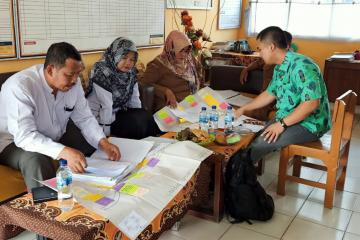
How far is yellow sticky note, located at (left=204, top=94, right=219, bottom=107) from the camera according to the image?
2924mm

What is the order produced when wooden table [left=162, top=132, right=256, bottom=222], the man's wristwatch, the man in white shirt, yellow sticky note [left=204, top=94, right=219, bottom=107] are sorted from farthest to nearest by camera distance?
yellow sticky note [left=204, top=94, right=219, bottom=107] → the man's wristwatch → wooden table [left=162, top=132, right=256, bottom=222] → the man in white shirt

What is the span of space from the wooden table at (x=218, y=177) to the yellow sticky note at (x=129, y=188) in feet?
2.24

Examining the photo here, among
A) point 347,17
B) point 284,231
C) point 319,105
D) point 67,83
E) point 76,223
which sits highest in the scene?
point 347,17

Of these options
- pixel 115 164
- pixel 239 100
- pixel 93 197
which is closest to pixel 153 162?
pixel 115 164

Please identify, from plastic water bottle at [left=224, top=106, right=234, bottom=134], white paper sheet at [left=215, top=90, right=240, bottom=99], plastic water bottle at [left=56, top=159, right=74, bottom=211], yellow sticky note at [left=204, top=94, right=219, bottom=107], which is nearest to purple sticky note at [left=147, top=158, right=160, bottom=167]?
plastic water bottle at [left=56, top=159, right=74, bottom=211]

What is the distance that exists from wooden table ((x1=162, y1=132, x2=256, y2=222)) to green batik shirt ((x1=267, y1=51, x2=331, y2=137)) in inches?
14.9

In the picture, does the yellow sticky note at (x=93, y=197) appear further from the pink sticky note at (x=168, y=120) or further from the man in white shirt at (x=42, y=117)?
the pink sticky note at (x=168, y=120)

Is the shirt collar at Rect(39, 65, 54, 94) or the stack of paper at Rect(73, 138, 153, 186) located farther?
the shirt collar at Rect(39, 65, 54, 94)

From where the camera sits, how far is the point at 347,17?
202 inches

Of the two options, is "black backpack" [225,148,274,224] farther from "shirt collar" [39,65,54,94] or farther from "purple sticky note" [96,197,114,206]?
"shirt collar" [39,65,54,94]

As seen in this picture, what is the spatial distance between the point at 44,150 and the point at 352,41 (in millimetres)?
4623

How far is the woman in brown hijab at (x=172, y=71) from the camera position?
318 centimetres

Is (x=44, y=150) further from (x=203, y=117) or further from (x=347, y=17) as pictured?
(x=347, y=17)

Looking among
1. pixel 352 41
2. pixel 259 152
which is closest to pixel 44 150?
pixel 259 152
